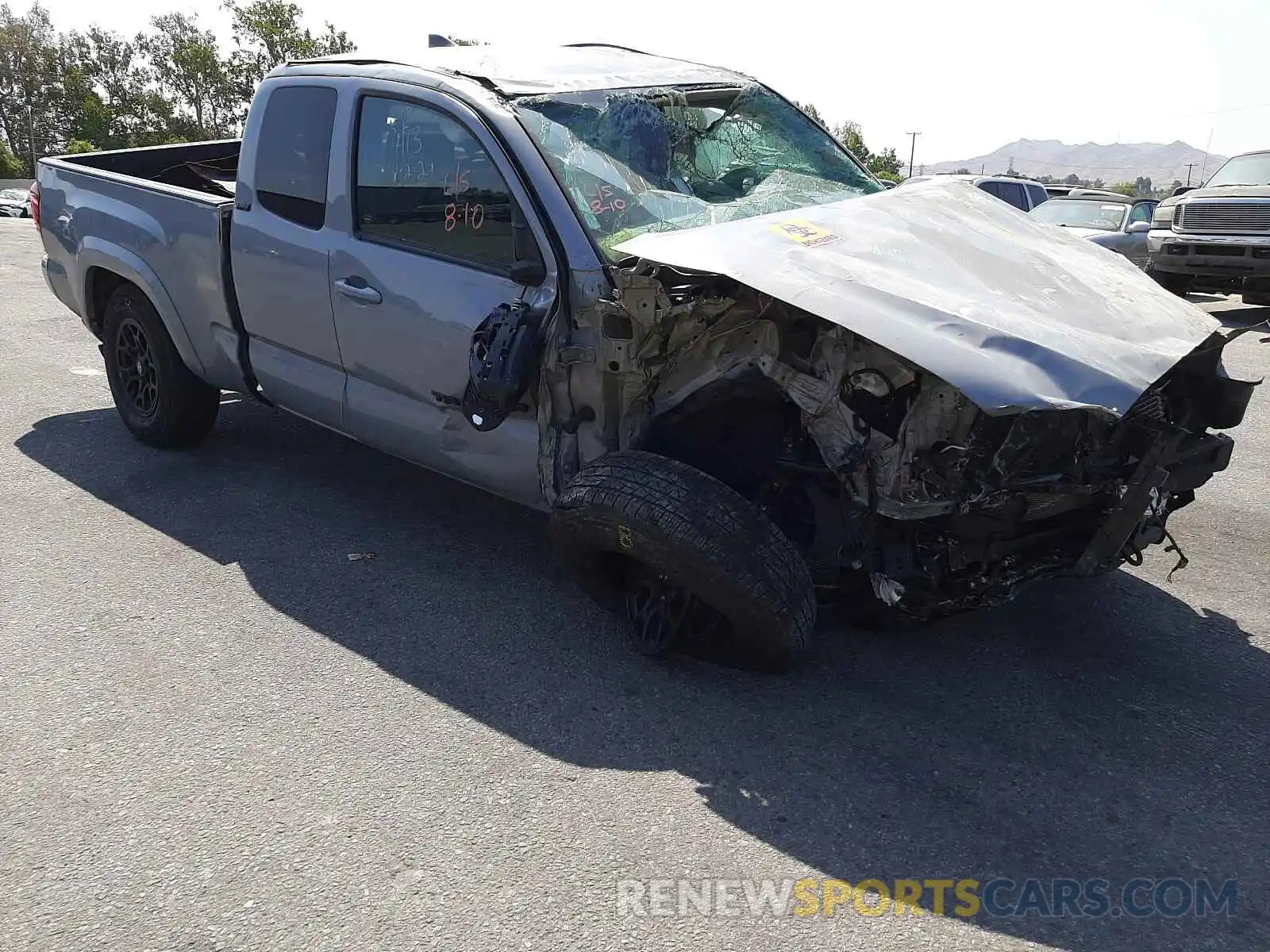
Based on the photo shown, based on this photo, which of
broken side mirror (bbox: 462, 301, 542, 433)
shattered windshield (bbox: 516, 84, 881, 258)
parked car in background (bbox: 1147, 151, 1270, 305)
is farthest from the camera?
parked car in background (bbox: 1147, 151, 1270, 305)

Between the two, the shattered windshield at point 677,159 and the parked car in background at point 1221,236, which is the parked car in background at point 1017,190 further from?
the shattered windshield at point 677,159

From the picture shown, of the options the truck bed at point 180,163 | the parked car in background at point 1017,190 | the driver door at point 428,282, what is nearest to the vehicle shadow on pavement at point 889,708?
the driver door at point 428,282

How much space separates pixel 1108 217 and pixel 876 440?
13.7 meters

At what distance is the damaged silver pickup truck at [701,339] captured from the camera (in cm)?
321

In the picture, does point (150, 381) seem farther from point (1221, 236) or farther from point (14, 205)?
point (14, 205)

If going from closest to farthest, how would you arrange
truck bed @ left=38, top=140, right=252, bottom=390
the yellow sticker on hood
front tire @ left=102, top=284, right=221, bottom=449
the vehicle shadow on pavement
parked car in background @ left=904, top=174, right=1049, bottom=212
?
the vehicle shadow on pavement < the yellow sticker on hood < truck bed @ left=38, top=140, right=252, bottom=390 < front tire @ left=102, top=284, right=221, bottom=449 < parked car in background @ left=904, top=174, right=1049, bottom=212

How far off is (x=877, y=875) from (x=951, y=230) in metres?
2.22

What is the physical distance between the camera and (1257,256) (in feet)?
38.8

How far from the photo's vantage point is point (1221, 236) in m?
12.3

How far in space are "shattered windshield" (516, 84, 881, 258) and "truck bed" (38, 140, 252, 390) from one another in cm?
182

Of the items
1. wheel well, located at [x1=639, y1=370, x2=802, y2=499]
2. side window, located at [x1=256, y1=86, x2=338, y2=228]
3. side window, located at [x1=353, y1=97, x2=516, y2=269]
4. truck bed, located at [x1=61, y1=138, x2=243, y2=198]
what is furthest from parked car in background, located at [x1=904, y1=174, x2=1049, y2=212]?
wheel well, located at [x1=639, y1=370, x2=802, y2=499]

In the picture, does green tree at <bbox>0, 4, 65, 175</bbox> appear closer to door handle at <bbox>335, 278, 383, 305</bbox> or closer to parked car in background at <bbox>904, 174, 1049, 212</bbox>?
parked car in background at <bbox>904, 174, 1049, 212</bbox>

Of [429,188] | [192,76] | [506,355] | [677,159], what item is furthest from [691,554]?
[192,76]

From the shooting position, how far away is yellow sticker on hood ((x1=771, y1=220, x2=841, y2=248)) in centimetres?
354
